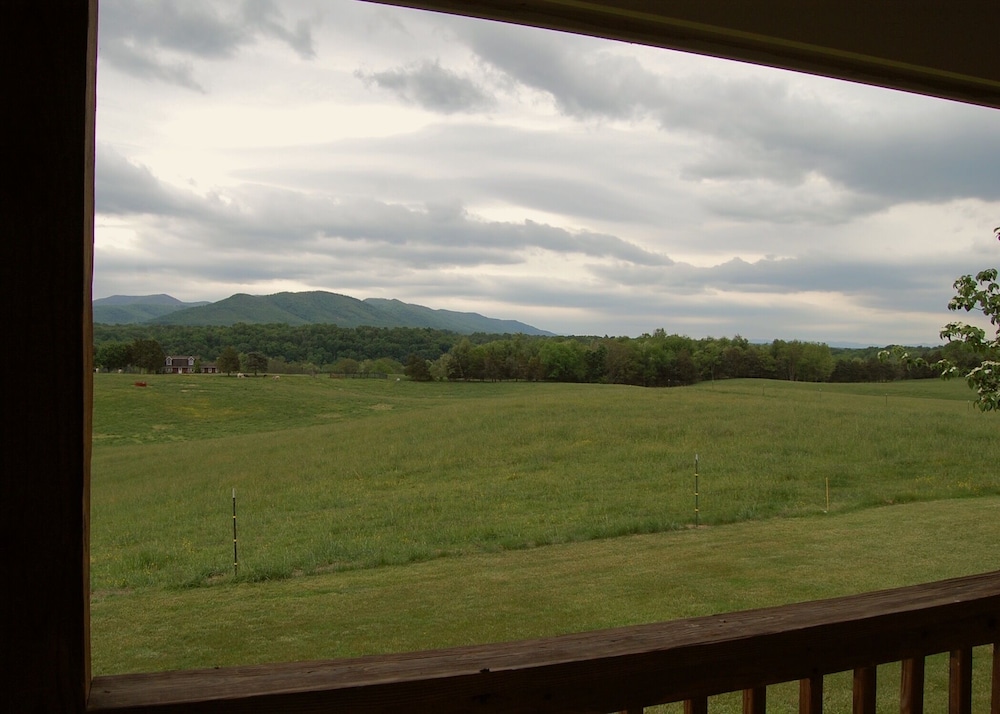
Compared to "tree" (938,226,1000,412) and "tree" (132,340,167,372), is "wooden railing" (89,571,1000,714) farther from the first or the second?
"tree" (938,226,1000,412)

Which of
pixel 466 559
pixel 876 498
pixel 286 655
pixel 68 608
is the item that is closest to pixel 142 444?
pixel 466 559

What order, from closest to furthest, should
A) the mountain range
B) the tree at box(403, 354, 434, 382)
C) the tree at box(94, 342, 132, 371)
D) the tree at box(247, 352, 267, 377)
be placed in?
the tree at box(94, 342, 132, 371)
the mountain range
the tree at box(247, 352, 267, 377)
the tree at box(403, 354, 434, 382)

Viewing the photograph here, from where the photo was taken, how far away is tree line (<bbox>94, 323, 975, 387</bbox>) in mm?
5254

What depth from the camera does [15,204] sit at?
54cm

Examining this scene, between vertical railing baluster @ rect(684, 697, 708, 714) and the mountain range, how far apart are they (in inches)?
30.1

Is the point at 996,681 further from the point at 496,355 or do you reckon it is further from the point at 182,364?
the point at 496,355

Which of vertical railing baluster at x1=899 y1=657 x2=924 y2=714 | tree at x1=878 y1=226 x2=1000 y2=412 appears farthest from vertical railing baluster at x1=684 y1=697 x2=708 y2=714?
tree at x1=878 y1=226 x2=1000 y2=412

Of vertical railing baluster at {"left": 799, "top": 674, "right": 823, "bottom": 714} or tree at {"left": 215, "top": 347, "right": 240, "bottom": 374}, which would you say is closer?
vertical railing baluster at {"left": 799, "top": 674, "right": 823, "bottom": 714}

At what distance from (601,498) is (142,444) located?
899 centimetres

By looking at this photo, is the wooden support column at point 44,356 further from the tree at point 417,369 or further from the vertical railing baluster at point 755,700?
the tree at point 417,369

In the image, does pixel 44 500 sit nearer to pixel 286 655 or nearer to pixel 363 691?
pixel 363 691

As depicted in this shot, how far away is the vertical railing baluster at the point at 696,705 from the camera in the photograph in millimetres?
731

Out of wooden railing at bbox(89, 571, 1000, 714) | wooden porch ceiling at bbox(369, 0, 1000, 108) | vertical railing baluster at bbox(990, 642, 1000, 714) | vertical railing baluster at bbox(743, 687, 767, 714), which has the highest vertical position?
wooden porch ceiling at bbox(369, 0, 1000, 108)

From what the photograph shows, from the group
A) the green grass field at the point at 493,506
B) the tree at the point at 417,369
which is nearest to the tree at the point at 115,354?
the green grass field at the point at 493,506
